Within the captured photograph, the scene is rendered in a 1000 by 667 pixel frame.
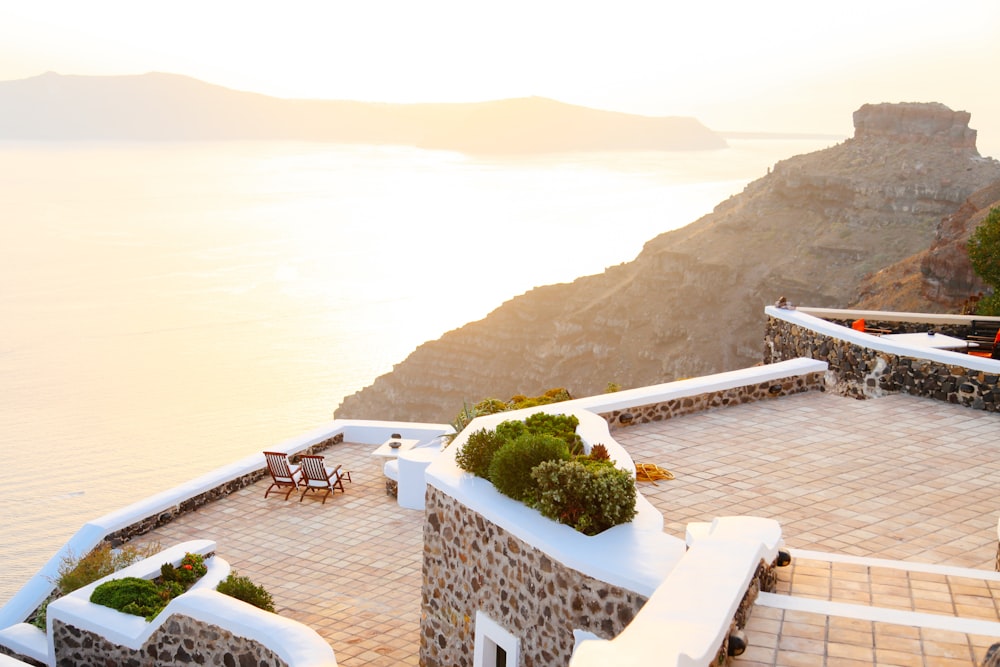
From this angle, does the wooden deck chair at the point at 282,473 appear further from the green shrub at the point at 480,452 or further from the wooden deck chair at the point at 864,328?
the wooden deck chair at the point at 864,328

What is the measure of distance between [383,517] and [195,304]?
112817 mm

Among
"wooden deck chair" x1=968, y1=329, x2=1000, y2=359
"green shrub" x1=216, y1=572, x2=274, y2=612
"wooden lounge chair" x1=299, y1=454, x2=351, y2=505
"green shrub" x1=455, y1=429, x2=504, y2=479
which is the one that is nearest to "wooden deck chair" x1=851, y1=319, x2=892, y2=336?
"wooden deck chair" x1=968, y1=329, x2=1000, y2=359

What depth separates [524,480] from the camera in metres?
7.72

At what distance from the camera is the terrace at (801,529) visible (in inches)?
241

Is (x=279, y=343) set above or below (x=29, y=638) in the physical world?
below

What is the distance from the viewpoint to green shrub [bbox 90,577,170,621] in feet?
33.7

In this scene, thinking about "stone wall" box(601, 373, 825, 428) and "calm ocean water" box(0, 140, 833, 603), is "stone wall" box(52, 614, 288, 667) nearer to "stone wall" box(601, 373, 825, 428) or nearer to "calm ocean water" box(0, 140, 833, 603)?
"stone wall" box(601, 373, 825, 428)

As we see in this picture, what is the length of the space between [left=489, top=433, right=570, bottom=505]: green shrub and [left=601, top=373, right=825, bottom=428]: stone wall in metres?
3.46

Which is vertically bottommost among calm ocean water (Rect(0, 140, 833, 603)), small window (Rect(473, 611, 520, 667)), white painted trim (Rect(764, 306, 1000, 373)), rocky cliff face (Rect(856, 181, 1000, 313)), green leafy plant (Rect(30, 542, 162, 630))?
calm ocean water (Rect(0, 140, 833, 603))

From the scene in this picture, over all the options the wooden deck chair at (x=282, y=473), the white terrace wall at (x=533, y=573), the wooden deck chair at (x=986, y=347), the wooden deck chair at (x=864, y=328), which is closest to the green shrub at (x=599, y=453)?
the white terrace wall at (x=533, y=573)

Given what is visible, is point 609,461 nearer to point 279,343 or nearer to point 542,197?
point 279,343

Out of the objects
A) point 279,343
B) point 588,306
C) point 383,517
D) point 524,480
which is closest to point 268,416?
point 279,343

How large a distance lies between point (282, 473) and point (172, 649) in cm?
540

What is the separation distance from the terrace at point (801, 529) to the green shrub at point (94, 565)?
1.16 metres
